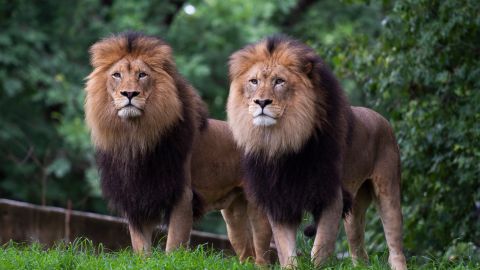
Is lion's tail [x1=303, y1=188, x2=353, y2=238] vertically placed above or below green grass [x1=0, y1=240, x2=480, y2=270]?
above

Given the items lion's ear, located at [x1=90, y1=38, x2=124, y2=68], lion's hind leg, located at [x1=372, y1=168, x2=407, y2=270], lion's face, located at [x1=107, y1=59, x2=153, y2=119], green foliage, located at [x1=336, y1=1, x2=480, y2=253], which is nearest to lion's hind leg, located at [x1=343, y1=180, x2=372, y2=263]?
lion's hind leg, located at [x1=372, y1=168, x2=407, y2=270]

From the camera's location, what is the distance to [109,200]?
7.66m

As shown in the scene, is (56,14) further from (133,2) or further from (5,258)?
(5,258)

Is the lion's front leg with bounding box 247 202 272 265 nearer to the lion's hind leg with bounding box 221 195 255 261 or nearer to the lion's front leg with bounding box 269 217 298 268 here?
the lion's hind leg with bounding box 221 195 255 261

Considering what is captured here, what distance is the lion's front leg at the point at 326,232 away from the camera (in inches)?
277

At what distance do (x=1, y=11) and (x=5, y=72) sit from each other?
0.81 metres

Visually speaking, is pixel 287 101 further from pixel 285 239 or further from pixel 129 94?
pixel 129 94

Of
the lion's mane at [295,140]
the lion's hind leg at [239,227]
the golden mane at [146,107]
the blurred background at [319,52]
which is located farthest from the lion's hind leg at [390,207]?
the golden mane at [146,107]

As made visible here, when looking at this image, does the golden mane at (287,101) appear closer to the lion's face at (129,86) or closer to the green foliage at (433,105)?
the lion's face at (129,86)

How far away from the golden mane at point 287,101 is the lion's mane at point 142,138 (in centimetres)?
48

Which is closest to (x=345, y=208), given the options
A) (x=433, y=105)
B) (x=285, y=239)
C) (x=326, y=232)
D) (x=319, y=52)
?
(x=326, y=232)

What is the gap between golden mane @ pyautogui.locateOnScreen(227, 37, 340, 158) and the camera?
704cm

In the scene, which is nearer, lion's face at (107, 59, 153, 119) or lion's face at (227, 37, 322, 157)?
lion's face at (227, 37, 322, 157)

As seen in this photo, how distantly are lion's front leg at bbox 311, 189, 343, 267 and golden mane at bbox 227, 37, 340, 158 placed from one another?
39 cm
